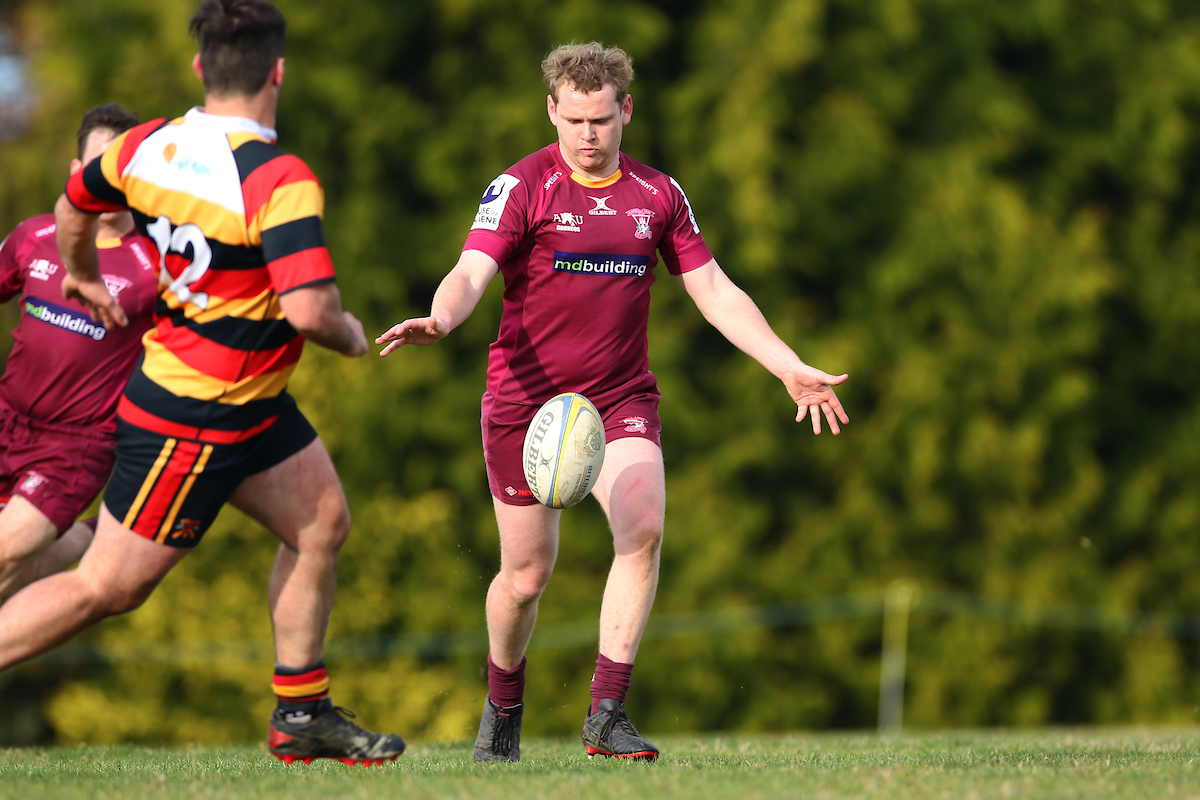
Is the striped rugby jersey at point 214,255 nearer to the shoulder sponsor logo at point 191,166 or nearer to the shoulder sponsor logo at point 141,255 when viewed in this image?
the shoulder sponsor logo at point 191,166

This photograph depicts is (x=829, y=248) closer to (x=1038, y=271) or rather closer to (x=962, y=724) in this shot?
(x=1038, y=271)

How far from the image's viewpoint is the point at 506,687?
5617 mm

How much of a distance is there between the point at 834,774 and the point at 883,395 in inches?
404

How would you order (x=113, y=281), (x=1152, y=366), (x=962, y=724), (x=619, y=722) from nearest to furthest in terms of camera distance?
(x=619, y=722)
(x=113, y=281)
(x=962, y=724)
(x=1152, y=366)

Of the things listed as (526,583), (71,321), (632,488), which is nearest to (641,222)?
(632,488)

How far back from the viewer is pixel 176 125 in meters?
4.25

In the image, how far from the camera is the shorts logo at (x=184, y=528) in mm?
4242

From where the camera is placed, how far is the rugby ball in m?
5.10

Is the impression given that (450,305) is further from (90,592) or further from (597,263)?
(90,592)

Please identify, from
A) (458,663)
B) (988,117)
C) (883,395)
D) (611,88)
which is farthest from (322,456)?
(988,117)

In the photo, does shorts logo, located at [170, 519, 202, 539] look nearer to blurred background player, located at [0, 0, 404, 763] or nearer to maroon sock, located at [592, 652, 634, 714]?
blurred background player, located at [0, 0, 404, 763]

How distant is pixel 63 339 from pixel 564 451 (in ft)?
8.37

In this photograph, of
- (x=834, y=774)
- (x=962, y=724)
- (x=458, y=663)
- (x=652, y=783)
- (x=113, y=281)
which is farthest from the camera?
(x=962, y=724)

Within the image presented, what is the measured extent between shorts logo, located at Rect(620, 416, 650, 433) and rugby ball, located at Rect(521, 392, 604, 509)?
10.3 inches
